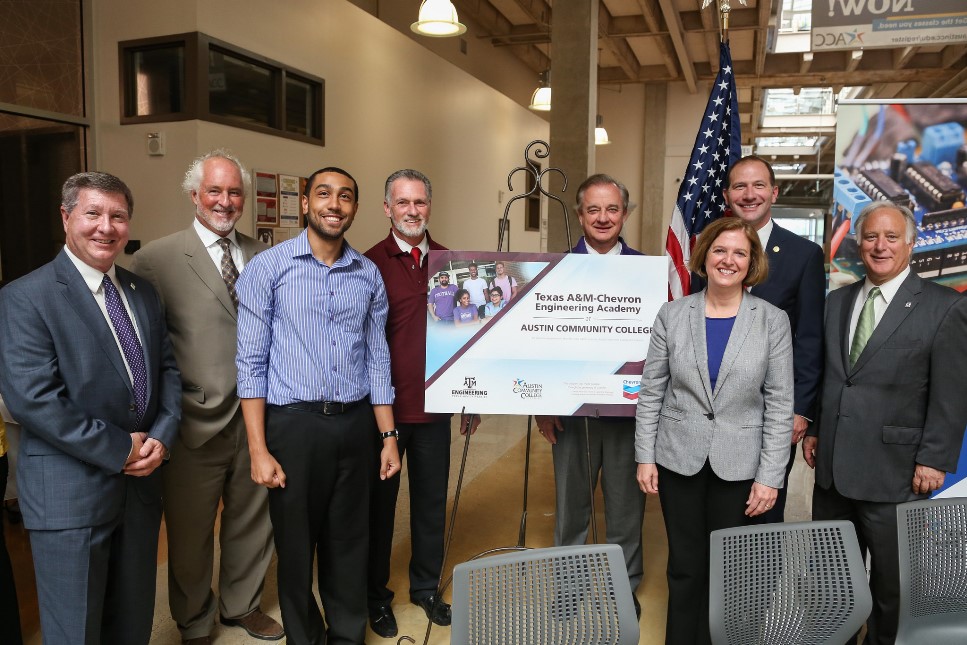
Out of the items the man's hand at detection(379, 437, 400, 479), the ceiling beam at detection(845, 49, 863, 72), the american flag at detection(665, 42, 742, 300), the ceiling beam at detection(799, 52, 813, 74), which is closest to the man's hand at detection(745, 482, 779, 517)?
the man's hand at detection(379, 437, 400, 479)

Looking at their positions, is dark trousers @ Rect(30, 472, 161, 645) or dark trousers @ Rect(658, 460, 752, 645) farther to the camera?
dark trousers @ Rect(658, 460, 752, 645)

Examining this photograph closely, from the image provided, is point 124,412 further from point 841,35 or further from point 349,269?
point 841,35

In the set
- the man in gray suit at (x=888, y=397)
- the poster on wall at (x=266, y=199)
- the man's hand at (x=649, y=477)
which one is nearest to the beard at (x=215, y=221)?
the man's hand at (x=649, y=477)

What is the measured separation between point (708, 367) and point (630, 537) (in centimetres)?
113

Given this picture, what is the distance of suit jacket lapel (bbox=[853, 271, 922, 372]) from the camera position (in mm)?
2289

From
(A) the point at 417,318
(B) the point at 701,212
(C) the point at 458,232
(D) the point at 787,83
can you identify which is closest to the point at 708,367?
(A) the point at 417,318

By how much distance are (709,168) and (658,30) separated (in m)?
7.24

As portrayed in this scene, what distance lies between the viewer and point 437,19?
5.36 m

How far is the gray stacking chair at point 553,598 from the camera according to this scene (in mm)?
1582

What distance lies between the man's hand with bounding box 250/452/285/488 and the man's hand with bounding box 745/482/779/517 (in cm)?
152

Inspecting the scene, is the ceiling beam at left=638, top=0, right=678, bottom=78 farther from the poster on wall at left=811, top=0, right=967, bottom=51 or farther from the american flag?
the american flag

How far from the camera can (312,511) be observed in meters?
2.41

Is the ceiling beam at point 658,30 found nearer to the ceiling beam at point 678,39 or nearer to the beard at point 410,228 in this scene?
the ceiling beam at point 678,39

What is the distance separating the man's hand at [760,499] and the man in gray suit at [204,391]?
1.84 m
